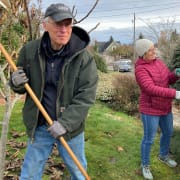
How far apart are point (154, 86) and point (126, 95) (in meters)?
6.36

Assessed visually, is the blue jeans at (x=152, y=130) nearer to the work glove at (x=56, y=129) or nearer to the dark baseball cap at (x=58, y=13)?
the work glove at (x=56, y=129)

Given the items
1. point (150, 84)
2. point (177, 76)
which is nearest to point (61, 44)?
point (150, 84)

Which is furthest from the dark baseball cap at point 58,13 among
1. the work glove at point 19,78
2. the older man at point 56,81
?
the work glove at point 19,78

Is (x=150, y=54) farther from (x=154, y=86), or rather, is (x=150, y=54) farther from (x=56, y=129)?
(x=56, y=129)

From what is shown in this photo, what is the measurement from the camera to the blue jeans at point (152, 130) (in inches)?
190

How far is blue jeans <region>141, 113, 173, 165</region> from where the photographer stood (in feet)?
15.8

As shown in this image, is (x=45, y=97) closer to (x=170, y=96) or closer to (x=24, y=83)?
(x=24, y=83)

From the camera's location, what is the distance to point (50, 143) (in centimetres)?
351

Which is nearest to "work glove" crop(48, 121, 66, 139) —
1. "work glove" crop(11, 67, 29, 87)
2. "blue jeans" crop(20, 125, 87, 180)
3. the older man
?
the older man

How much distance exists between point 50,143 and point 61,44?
0.90m

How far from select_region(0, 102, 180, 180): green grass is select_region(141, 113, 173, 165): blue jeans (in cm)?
31

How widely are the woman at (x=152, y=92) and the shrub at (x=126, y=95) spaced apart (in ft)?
17.8

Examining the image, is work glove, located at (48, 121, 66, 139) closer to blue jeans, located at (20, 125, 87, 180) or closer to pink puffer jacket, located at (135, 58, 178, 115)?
blue jeans, located at (20, 125, 87, 180)

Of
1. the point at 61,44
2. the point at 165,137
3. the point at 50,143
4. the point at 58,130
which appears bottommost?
the point at 165,137
